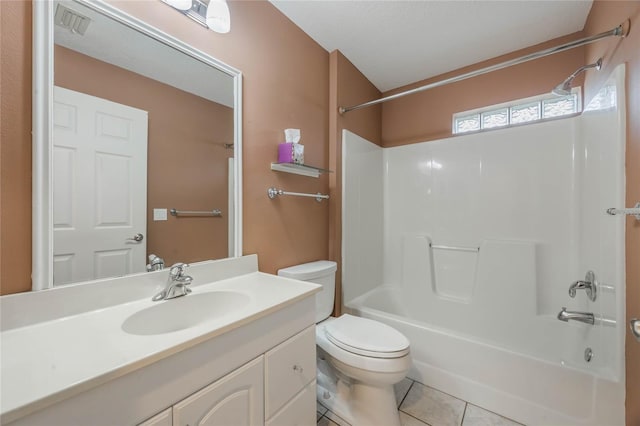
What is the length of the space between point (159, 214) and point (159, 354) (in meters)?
0.68

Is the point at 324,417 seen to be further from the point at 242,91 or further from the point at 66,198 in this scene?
the point at 242,91

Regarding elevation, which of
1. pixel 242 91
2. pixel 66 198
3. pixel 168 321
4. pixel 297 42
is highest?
pixel 297 42

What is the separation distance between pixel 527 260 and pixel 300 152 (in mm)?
1881

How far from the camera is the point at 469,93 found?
226cm

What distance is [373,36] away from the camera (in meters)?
1.84

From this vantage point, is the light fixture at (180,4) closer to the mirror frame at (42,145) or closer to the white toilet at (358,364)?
the mirror frame at (42,145)

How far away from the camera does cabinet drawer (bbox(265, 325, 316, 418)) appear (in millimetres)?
901

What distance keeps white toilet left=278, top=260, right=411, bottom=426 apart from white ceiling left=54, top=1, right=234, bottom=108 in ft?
3.54

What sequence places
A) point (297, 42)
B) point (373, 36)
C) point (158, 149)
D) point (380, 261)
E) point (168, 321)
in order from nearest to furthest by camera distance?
point (168, 321) → point (158, 149) → point (297, 42) → point (373, 36) → point (380, 261)

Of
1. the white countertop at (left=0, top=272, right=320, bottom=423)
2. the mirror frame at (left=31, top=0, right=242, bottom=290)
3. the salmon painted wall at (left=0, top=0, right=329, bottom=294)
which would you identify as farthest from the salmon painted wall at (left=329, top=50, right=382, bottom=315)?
the mirror frame at (left=31, top=0, right=242, bottom=290)

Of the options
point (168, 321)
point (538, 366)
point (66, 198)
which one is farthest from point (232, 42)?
point (538, 366)

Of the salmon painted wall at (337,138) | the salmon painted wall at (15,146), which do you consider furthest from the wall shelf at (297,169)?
the salmon painted wall at (15,146)

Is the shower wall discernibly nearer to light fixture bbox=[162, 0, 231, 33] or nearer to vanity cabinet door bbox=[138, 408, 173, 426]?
light fixture bbox=[162, 0, 231, 33]

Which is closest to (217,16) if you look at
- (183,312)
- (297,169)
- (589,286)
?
(297,169)
